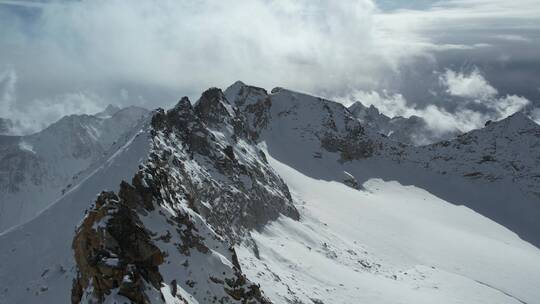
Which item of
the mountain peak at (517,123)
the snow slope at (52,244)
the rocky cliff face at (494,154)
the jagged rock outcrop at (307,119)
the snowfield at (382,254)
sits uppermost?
the mountain peak at (517,123)

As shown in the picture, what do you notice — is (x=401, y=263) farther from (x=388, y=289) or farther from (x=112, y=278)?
(x=112, y=278)

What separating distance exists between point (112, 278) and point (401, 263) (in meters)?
59.9

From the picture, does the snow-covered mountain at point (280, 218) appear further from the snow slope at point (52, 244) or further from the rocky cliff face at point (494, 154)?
the rocky cliff face at point (494, 154)

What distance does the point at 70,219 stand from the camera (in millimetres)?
47469

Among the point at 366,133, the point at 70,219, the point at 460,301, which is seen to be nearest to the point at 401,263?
the point at 460,301

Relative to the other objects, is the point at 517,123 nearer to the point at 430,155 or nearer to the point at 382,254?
the point at 430,155

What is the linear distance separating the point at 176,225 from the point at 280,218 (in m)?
36.5

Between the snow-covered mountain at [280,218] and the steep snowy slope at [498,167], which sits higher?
the steep snowy slope at [498,167]

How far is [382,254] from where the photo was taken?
83.1 meters

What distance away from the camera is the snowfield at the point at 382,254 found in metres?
61.4

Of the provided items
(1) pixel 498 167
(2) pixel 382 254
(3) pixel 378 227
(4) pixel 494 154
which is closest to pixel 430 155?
(4) pixel 494 154

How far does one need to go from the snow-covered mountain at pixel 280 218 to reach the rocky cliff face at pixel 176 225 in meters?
0.13

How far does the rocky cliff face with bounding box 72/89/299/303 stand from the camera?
32.7m

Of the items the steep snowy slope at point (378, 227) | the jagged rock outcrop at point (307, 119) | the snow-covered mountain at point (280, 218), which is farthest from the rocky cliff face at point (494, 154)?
the jagged rock outcrop at point (307, 119)
